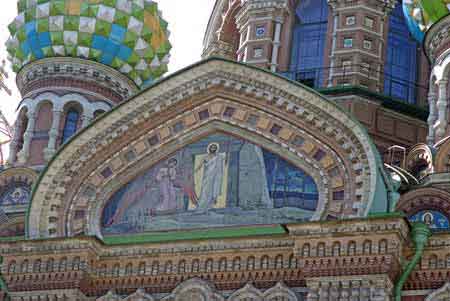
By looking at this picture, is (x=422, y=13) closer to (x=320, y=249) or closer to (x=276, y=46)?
(x=276, y=46)

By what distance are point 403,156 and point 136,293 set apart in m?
3.83

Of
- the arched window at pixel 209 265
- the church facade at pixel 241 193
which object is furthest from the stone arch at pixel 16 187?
the arched window at pixel 209 265

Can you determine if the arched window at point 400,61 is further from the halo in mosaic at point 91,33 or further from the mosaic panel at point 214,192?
the mosaic panel at point 214,192

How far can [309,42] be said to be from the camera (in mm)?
16750

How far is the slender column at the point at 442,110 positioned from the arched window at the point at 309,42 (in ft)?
6.41

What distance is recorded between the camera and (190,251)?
1227 centimetres

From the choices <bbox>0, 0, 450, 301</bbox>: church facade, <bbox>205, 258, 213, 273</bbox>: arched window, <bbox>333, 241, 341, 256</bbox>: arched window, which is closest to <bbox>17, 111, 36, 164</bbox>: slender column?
<bbox>0, 0, 450, 301</bbox>: church facade

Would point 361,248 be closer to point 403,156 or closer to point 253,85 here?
point 253,85

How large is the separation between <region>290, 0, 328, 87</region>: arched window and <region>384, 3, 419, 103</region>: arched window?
0.84 m

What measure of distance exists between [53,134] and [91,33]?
4.36 feet

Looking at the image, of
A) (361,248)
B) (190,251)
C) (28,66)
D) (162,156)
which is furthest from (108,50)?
(361,248)

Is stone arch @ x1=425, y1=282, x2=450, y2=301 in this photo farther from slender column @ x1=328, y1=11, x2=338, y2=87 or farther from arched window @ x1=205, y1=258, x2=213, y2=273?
slender column @ x1=328, y1=11, x2=338, y2=87

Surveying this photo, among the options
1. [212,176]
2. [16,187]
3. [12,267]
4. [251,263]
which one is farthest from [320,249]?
[16,187]

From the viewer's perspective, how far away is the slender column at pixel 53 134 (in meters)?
15.4
